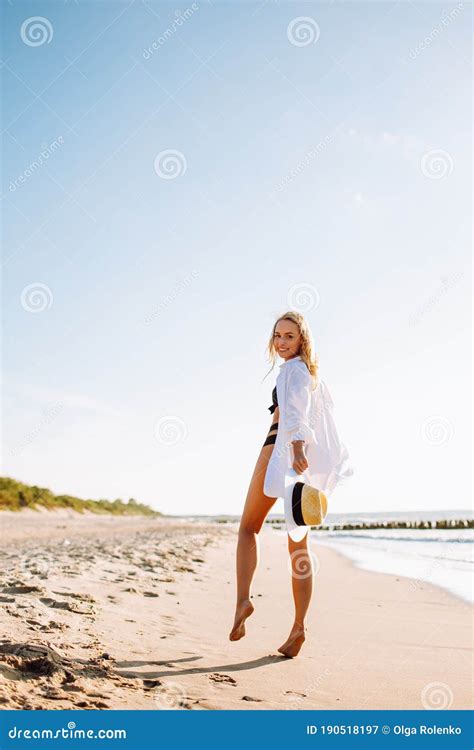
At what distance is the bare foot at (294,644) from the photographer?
374cm

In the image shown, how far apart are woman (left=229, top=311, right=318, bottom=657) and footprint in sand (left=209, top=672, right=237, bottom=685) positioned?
0.44 metres

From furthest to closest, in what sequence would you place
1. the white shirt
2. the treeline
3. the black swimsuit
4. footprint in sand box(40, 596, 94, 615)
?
the treeline → footprint in sand box(40, 596, 94, 615) → the black swimsuit → the white shirt

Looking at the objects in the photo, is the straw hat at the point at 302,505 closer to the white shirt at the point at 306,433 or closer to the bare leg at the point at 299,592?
the white shirt at the point at 306,433

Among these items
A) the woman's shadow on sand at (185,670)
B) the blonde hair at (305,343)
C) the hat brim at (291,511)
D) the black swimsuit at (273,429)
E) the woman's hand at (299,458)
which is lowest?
the woman's shadow on sand at (185,670)

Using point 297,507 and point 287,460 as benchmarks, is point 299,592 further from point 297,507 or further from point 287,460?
point 287,460

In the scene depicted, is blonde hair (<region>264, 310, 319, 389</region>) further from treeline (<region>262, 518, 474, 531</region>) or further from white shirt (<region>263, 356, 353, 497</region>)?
treeline (<region>262, 518, 474, 531</region>)

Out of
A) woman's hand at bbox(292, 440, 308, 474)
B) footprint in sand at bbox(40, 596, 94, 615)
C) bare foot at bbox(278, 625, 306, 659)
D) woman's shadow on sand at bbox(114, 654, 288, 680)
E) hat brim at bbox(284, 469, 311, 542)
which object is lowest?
woman's shadow on sand at bbox(114, 654, 288, 680)

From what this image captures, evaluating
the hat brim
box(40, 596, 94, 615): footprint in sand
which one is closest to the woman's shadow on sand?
the hat brim

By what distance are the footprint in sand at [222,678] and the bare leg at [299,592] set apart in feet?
2.04

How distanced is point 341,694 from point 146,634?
156cm

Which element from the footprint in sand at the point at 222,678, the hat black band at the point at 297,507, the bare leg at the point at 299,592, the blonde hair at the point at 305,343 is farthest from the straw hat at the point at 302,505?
the footprint in sand at the point at 222,678

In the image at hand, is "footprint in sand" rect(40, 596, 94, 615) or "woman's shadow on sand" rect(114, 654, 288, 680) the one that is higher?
"footprint in sand" rect(40, 596, 94, 615)

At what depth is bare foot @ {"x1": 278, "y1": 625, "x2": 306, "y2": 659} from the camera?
3742 millimetres
